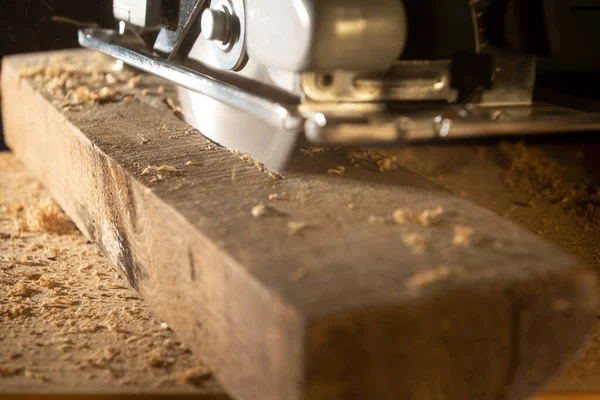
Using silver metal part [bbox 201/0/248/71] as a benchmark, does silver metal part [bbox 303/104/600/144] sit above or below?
below

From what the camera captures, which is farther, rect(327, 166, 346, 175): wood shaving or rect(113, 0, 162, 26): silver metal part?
rect(113, 0, 162, 26): silver metal part

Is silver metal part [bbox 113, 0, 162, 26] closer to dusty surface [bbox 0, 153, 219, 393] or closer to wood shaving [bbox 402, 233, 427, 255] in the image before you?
dusty surface [bbox 0, 153, 219, 393]

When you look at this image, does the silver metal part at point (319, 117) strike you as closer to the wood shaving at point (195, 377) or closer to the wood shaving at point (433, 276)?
the wood shaving at point (433, 276)

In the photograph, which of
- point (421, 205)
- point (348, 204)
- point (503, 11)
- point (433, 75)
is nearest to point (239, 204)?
point (348, 204)

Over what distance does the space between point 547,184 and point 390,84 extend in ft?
3.05

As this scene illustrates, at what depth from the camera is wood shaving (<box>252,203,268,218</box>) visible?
1.08 m

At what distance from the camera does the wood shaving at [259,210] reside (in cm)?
108

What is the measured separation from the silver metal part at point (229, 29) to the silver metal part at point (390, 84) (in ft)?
0.89

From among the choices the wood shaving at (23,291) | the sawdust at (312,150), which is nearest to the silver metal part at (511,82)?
the sawdust at (312,150)

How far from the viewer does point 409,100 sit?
1205 millimetres

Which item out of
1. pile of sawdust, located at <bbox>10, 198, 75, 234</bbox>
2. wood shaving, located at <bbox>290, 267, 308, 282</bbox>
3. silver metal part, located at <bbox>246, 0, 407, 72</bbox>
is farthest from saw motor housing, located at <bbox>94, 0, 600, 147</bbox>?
pile of sawdust, located at <bbox>10, 198, 75, 234</bbox>

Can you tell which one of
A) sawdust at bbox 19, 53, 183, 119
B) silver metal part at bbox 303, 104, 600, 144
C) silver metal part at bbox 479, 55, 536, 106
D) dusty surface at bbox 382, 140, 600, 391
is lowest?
dusty surface at bbox 382, 140, 600, 391

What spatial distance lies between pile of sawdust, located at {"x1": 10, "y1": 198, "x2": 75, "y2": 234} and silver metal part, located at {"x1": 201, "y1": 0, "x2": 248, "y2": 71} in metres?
0.65

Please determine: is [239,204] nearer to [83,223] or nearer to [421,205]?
[421,205]
